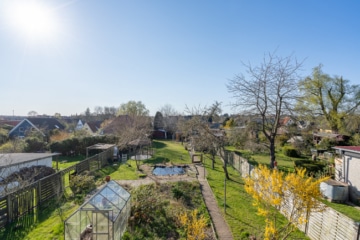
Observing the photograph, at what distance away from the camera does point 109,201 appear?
8039mm

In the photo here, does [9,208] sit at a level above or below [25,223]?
above

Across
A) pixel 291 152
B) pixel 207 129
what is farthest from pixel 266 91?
pixel 291 152

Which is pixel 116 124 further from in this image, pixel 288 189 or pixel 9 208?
pixel 288 189

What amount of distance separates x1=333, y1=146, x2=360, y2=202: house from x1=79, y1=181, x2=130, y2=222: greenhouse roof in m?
13.1

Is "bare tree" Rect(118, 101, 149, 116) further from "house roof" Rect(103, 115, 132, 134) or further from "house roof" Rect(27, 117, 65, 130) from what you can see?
"house roof" Rect(27, 117, 65, 130)

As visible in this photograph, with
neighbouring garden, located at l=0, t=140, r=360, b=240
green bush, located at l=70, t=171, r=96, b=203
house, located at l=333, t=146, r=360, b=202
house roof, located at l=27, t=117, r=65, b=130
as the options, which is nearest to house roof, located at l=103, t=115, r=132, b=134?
house roof, located at l=27, t=117, r=65, b=130

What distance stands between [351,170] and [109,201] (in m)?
14.5

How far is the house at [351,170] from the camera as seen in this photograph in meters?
13.1

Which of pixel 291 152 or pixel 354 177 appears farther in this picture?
pixel 291 152

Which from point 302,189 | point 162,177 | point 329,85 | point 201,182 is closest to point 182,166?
point 162,177

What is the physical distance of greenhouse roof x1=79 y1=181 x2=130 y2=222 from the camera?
24.4ft

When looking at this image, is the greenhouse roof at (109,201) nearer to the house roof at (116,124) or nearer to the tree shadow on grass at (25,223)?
the tree shadow on grass at (25,223)

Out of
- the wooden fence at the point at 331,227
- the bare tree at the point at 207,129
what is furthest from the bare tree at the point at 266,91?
the wooden fence at the point at 331,227

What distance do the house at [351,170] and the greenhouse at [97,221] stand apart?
1328 cm
